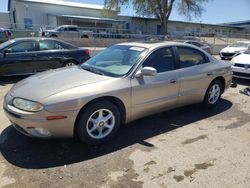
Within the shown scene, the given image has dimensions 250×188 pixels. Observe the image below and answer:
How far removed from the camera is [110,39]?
925 inches

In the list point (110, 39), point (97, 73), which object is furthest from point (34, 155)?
point (110, 39)

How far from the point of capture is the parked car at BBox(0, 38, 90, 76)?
25.4 ft

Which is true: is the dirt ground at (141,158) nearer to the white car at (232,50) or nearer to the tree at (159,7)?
the white car at (232,50)

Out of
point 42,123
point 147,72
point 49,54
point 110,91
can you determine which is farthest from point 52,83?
point 49,54

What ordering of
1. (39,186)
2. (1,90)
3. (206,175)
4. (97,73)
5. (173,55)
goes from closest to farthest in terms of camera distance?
1. (39,186)
2. (206,175)
3. (97,73)
4. (173,55)
5. (1,90)

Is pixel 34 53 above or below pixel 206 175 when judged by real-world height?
above

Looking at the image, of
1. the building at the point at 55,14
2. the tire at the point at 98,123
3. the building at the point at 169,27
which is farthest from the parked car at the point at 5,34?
the building at the point at 169,27

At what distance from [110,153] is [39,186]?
1068mm

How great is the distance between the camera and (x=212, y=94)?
5449mm

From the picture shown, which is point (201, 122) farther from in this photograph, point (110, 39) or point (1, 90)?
point (110, 39)

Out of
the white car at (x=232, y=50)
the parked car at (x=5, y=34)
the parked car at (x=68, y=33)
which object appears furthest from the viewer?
the parked car at (x=68, y=33)

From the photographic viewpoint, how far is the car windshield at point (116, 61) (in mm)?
4066

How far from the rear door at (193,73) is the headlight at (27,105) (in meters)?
2.59

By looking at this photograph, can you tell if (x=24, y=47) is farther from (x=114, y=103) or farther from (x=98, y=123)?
(x=98, y=123)
